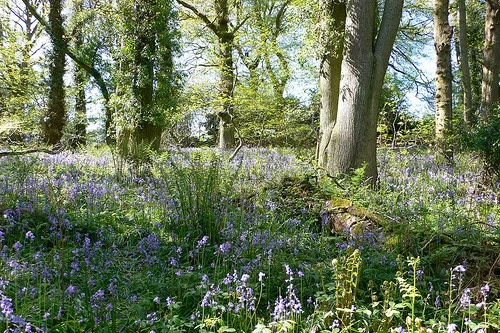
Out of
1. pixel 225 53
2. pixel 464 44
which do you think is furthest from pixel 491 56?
pixel 225 53

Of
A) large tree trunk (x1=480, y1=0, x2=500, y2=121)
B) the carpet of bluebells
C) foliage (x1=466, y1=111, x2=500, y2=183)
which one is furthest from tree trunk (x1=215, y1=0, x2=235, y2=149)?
the carpet of bluebells

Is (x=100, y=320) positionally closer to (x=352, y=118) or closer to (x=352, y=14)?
(x=352, y=118)

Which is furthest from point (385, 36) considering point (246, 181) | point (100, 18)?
point (100, 18)

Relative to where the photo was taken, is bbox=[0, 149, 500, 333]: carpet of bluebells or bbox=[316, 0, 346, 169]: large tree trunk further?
bbox=[316, 0, 346, 169]: large tree trunk

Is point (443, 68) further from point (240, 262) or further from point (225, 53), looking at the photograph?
point (225, 53)

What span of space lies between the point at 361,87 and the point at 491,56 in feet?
23.3

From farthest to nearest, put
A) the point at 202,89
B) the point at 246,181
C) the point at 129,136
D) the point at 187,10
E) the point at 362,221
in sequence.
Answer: the point at 187,10, the point at 202,89, the point at 129,136, the point at 246,181, the point at 362,221

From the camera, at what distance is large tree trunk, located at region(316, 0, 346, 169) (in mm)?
7867

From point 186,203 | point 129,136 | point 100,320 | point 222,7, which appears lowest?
A: point 100,320

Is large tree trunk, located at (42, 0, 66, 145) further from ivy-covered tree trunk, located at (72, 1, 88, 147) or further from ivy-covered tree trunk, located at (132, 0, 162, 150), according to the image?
ivy-covered tree trunk, located at (132, 0, 162, 150)

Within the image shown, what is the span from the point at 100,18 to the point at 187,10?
9.09m

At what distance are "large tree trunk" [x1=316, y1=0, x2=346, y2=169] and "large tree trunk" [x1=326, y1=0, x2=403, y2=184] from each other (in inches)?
29.0

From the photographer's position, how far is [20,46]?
1894 centimetres

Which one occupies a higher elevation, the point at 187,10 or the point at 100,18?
the point at 187,10
